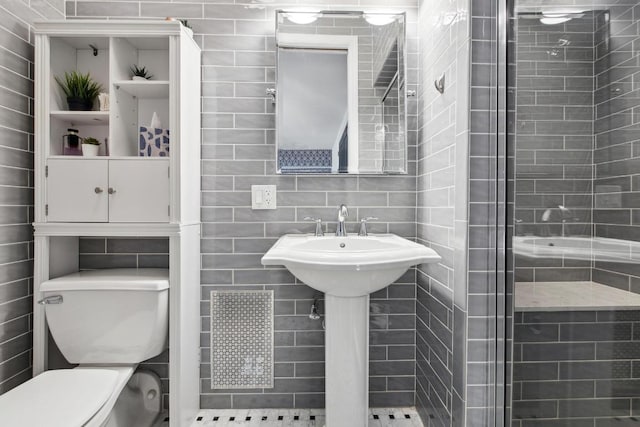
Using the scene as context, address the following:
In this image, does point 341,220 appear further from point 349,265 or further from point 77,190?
point 77,190

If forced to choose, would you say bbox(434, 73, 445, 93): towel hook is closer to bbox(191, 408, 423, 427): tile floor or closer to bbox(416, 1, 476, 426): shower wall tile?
bbox(416, 1, 476, 426): shower wall tile

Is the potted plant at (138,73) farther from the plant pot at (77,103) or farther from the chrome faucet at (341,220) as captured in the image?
the chrome faucet at (341,220)

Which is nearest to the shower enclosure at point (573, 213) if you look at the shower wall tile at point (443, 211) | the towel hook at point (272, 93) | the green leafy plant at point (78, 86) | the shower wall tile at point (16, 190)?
the shower wall tile at point (443, 211)

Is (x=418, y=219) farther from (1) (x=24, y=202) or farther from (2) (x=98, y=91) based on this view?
(1) (x=24, y=202)

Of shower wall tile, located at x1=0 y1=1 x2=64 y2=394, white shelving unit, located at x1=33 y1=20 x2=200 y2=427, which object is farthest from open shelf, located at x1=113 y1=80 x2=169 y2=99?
shower wall tile, located at x1=0 y1=1 x2=64 y2=394

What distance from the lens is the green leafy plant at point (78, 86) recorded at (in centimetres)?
157

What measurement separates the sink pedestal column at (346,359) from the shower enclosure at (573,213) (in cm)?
55

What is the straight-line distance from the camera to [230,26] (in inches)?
70.8

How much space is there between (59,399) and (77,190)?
2.74ft

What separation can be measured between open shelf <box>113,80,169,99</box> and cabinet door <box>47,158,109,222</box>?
0.37 meters

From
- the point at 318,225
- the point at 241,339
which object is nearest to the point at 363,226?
the point at 318,225

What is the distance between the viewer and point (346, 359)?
144 centimetres

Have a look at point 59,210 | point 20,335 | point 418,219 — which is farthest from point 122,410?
point 418,219

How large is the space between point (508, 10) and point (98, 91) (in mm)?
1797
